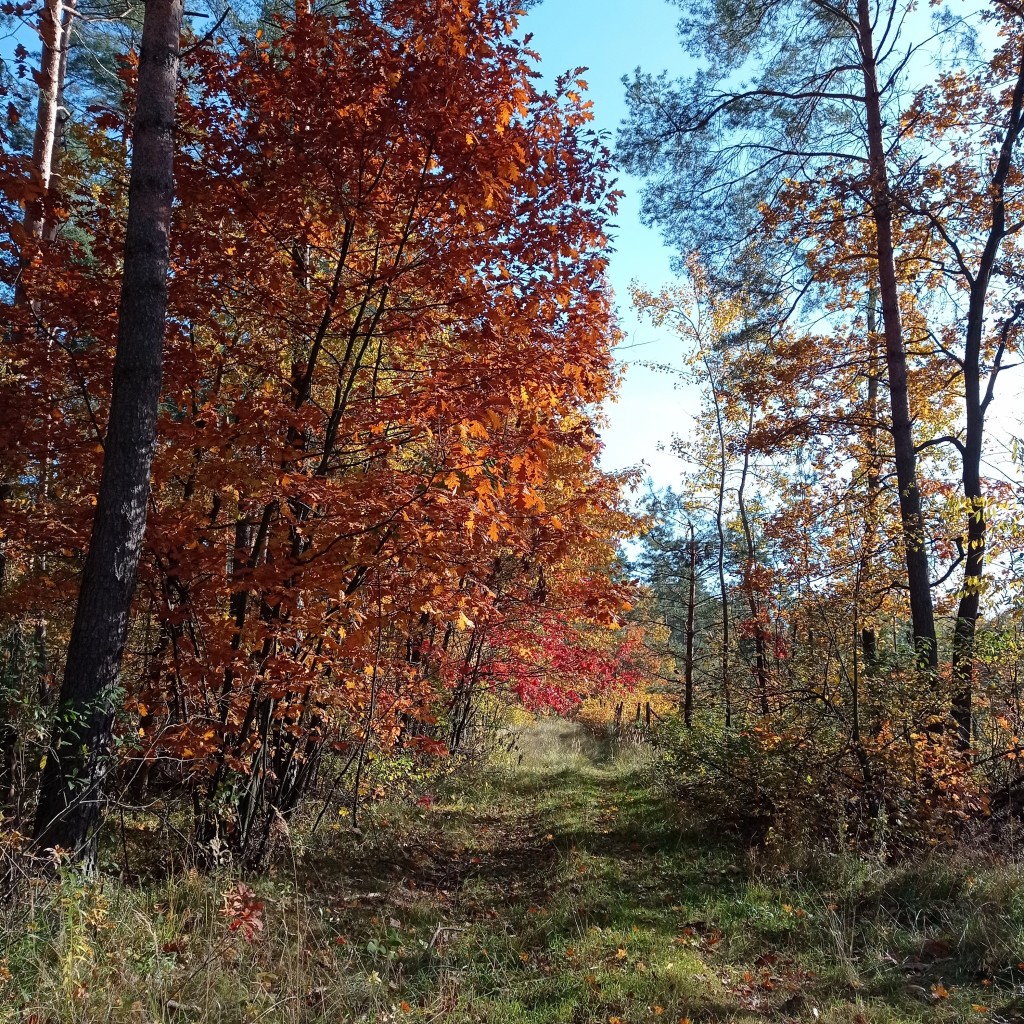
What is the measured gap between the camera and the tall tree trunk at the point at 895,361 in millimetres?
7977

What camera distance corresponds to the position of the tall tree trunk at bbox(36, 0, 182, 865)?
378 cm

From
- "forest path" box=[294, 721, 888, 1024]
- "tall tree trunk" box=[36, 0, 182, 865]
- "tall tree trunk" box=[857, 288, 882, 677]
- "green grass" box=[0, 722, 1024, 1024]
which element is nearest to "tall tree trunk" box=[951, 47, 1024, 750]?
"tall tree trunk" box=[857, 288, 882, 677]

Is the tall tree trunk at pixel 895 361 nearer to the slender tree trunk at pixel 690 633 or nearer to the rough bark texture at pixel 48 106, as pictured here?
the slender tree trunk at pixel 690 633

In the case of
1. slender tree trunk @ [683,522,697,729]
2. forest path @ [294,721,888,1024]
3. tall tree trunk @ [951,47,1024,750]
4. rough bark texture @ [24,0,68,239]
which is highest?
rough bark texture @ [24,0,68,239]

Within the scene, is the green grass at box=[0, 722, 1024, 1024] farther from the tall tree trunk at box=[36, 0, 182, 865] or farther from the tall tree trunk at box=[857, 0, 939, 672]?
the tall tree trunk at box=[857, 0, 939, 672]

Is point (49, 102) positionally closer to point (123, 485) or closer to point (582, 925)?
point (123, 485)

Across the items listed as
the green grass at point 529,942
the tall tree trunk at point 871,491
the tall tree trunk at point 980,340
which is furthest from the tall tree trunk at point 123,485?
the tall tree trunk at point 980,340

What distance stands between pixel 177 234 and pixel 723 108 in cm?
792

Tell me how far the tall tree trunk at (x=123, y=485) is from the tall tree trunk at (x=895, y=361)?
7533mm

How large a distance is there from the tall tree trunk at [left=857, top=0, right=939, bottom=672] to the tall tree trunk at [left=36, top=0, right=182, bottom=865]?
753 cm

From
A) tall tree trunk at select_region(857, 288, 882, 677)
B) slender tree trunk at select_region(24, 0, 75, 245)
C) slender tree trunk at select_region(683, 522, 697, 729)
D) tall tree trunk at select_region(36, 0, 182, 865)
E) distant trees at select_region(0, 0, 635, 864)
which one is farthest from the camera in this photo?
slender tree trunk at select_region(683, 522, 697, 729)

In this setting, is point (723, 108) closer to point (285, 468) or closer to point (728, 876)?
point (285, 468)

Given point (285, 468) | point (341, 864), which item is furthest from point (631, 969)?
point (285, 468)

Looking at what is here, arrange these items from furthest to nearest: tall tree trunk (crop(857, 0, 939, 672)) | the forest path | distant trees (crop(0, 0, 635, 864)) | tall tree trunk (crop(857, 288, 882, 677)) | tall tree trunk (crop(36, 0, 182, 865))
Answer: tall tree trunk (crop(857, 0, 939, 672)) < tall tree trunk (crop(857, 288, 882, 677)) < distant trees (crop(0, 0, 635, 864)) < the forest path < tall tree trunk (crop(36, 0, 182, 865))
